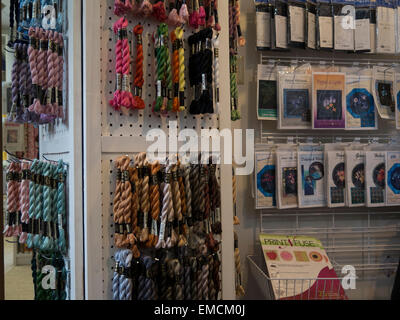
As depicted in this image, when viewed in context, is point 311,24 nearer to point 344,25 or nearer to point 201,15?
point 344,25

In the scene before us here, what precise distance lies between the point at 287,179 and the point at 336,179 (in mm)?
272

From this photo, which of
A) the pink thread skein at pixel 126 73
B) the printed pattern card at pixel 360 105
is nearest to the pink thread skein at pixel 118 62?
the pink thread skein at pixel 126 73

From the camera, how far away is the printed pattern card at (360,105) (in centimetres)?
191

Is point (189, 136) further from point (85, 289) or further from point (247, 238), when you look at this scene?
point (247, 238)

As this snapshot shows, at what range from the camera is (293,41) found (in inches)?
71.4

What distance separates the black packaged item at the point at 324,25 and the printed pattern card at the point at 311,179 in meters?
0.57

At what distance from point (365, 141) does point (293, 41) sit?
0.71 m

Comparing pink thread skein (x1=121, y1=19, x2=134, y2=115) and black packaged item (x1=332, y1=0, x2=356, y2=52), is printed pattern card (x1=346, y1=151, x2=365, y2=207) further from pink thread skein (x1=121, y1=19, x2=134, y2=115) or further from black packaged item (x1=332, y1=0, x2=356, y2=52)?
pink thread skein (x1=121, y1=19, x2=134, y2=115)

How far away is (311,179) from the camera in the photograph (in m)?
1.89

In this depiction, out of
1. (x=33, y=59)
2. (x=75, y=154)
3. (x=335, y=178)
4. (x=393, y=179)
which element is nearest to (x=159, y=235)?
(x=75, y=154)

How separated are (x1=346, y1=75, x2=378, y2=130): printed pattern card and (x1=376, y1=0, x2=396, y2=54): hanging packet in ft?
0.59

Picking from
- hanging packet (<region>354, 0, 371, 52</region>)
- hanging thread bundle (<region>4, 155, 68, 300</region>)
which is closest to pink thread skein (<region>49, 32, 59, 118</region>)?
hanging thread bundle (<region>4, 155, 68, 300</region>)

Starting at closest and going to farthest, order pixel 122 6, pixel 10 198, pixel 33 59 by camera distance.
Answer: pixel 122 6, pixel 33 59, pixel 10 198

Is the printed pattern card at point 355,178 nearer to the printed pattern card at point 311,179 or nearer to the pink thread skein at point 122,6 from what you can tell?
the printed pattern card at point 311,179
